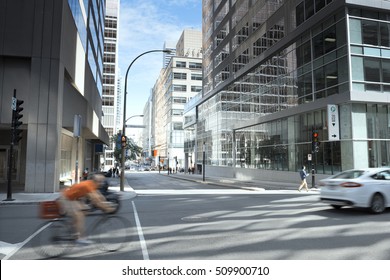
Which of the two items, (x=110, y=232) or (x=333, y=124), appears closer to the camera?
(x=110, y=232)

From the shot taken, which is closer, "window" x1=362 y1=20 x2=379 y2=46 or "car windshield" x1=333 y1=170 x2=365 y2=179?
"car windshield" x1=333 y1=170 x2=365 y2=179

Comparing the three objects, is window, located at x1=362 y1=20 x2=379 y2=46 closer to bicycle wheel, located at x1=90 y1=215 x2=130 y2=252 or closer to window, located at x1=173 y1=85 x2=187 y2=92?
bicycle wheel, located at x1=90 y1=215 x2=130 y2=252

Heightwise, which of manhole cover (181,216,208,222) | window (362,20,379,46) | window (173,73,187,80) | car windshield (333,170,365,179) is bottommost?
manhole cover (181,216,208,222)

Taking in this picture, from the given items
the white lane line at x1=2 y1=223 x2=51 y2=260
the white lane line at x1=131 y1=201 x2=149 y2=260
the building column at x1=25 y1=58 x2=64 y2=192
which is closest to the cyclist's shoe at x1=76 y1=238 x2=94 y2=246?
the white lane line at x1=131 y1=201 x2=149 y2=260

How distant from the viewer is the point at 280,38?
3322cm

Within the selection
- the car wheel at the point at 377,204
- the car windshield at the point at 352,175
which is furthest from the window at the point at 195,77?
the car wheel at the point at 377,204

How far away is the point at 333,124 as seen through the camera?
957 inches

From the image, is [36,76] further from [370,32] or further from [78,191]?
[370,32]

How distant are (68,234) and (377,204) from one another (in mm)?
9713

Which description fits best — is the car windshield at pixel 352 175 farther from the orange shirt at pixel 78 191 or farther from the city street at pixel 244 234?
the orange shirt at pixel 78 191

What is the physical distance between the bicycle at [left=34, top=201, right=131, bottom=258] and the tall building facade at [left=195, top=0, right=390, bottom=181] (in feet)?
63.3

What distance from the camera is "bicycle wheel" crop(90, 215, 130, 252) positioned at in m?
6.60

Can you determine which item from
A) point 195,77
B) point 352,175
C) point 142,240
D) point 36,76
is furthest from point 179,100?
point 142,240

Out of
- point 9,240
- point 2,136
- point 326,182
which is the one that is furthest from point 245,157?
point 9,240
